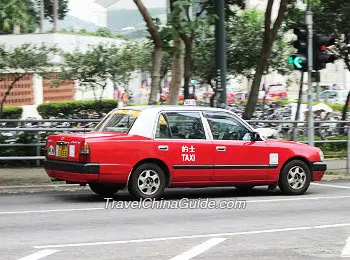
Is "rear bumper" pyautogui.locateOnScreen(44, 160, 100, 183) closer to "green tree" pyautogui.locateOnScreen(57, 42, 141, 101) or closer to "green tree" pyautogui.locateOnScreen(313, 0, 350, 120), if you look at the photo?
"green tree" pyautogui.locateOnScreen(313, 0, 350, 120)

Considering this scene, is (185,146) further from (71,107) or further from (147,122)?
(71,107)

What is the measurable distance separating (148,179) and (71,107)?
78.4 feet

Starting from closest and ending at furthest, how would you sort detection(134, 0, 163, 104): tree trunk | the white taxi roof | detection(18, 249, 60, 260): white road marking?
detection(18, 249, 60, 260): white road marking
the white taxi roof
detection(134, 0, 163, 104): tree trunk

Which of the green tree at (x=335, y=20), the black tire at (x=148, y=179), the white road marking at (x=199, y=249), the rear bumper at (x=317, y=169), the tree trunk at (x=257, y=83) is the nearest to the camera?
the white road marking at (x=199, y=249)

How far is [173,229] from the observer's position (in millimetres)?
9258

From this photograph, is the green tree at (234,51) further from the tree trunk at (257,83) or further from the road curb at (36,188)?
the road curb at (36,188)

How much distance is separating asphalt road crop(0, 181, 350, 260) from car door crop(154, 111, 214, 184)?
516 millimetres

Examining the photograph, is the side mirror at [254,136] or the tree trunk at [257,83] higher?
the tree trunk at [257,83]

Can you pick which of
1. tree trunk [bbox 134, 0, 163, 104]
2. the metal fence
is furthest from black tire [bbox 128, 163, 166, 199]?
the metal fence

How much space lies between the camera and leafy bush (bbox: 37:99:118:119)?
34.1 meters

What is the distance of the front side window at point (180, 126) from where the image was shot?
1213cm

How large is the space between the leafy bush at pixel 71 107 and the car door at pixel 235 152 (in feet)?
70.0

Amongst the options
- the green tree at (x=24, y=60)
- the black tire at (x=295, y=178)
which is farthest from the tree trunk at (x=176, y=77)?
the green tree at (x=24, y=60)

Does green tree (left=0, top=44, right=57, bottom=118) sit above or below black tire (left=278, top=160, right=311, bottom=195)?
above
